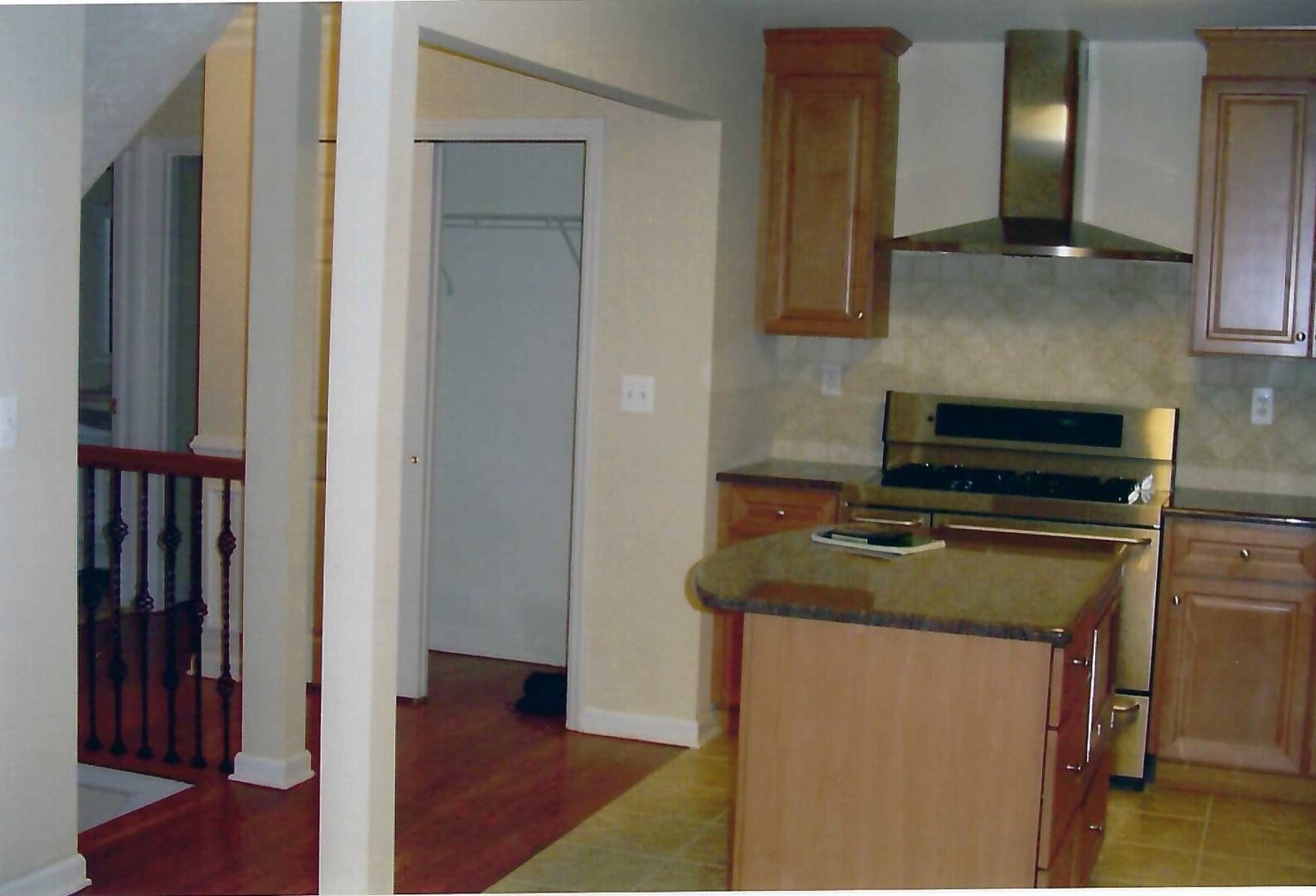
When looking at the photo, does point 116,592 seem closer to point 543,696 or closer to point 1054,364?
point 543,696

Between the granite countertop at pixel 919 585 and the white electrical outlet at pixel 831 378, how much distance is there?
5.75 ft

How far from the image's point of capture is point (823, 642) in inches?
107

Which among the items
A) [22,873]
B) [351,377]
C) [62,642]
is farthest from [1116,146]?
[22,873]

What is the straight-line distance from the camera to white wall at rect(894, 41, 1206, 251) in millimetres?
4586

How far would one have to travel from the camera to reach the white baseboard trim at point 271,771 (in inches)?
154

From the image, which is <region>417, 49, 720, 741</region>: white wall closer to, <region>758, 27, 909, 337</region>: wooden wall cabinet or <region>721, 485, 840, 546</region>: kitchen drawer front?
<region>721, 485, 840, 546</region>: kitchen drawer front

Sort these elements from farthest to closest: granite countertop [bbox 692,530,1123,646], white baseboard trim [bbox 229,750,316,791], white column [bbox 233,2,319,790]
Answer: white baseboard trim [bbox 229,750,316,791], white column [bbox 233,2,319,790], granite countertop [bbox 692,530,1123,646]

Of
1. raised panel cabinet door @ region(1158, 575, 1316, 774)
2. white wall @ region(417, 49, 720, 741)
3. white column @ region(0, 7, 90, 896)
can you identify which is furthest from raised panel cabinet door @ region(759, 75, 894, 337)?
white column @ region(0, 7, 90, 896)

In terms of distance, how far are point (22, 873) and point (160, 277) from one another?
345cm

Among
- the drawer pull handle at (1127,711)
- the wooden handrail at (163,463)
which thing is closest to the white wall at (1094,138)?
the drawer pull handle at (1127,711)

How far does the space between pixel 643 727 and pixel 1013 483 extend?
1.39 metres

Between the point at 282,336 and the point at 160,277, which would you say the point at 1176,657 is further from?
the point at 160,277

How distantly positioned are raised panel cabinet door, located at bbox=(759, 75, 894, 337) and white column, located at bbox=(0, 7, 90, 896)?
224cm

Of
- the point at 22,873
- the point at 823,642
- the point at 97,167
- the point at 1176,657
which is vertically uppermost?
the point at 97,167
